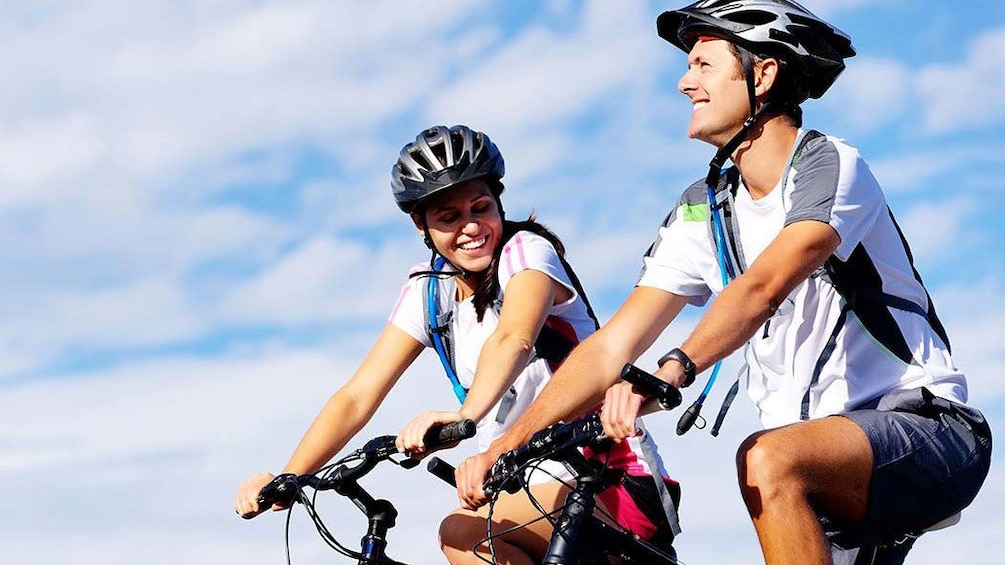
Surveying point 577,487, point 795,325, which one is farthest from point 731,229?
point 577,487

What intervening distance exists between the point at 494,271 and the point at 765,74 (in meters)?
1.58

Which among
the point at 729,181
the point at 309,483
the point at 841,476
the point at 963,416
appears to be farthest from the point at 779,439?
the point at 309,483

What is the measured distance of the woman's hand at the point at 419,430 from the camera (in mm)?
5242

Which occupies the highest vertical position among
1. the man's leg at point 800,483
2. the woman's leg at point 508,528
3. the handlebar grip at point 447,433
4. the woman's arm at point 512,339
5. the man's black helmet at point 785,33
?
the man's black helmet at point 785,33

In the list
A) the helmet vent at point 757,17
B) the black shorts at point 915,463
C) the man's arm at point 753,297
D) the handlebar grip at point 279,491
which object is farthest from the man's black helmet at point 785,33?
the handlebar grip at point 279,491

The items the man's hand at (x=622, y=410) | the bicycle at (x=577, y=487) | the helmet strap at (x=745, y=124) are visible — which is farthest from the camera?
the helmet strap at (x=745, y=124)

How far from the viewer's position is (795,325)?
200 inches

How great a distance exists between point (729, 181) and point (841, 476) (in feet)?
4.66

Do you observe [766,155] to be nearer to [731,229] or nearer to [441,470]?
[731,229]

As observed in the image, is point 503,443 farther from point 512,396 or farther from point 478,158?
point 478,158

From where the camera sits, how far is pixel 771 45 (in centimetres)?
535

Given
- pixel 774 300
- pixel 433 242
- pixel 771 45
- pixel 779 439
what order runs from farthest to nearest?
pixel 433 242 < pixel 771 45 < pixel 774 300 < pixel 779 439

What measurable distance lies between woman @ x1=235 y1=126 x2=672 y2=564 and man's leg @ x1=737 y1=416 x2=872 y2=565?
4.75 feet

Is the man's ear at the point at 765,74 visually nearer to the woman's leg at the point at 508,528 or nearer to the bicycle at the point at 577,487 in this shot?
the bicycle at the point at 577,487
